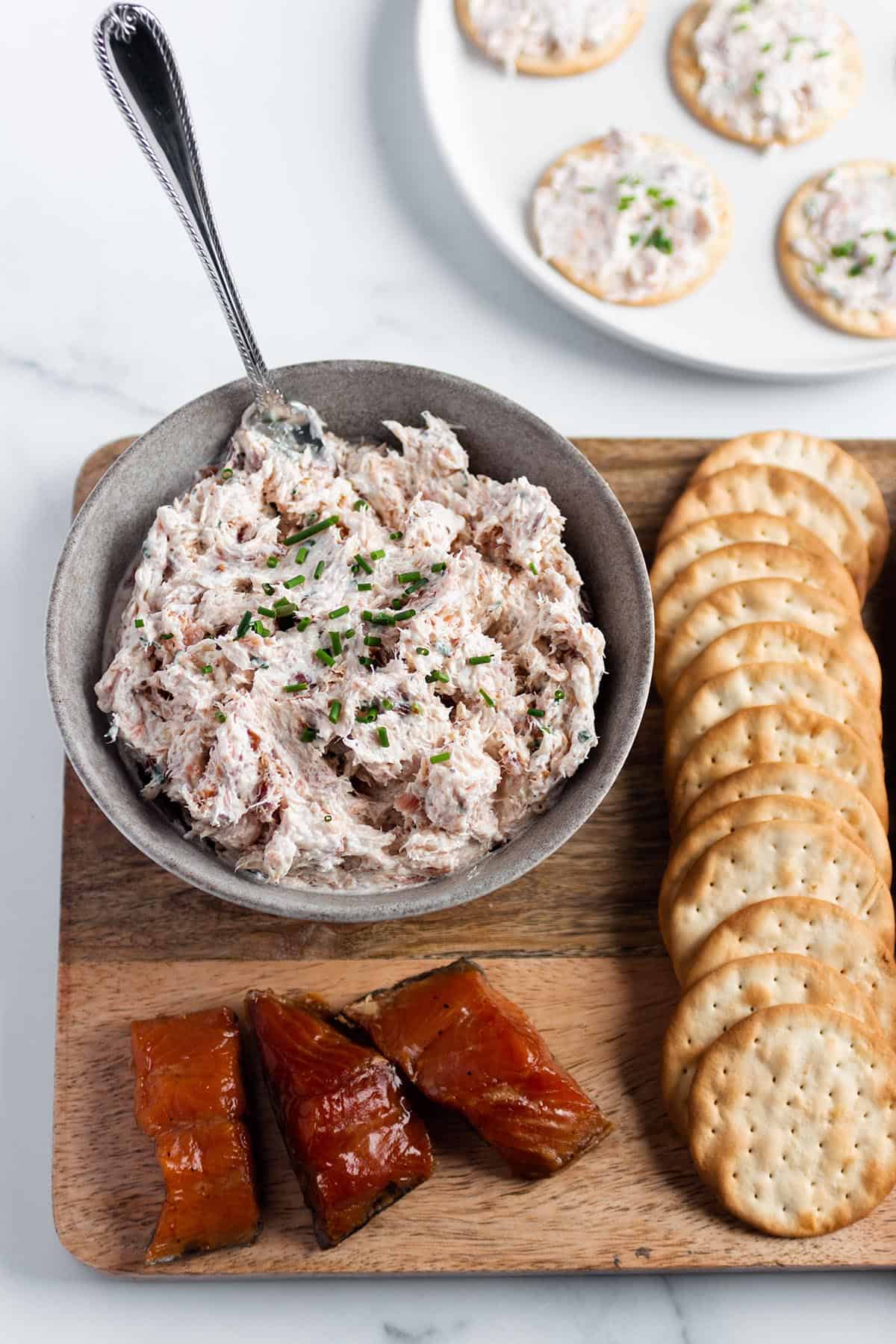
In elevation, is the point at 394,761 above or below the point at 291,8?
below

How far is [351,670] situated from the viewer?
2.29 metres

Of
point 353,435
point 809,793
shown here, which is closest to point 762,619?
point 809,793

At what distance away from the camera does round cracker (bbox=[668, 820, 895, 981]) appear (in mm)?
2584

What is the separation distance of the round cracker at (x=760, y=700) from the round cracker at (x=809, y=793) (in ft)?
0.40

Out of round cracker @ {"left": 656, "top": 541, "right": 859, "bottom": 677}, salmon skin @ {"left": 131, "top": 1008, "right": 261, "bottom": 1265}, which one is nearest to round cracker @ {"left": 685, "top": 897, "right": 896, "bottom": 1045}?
round cracker @ {"left": 656, "top": 541, "right": 859, "bottom": 677}

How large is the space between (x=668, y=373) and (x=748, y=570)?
770 mm

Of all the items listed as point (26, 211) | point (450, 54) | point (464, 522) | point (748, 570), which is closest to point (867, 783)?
point (748, 570)

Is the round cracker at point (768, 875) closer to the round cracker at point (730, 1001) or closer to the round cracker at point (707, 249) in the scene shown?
the round cracker at point (730, 1001)

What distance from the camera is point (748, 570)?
2.83 m

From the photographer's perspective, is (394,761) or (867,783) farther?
(867,783)

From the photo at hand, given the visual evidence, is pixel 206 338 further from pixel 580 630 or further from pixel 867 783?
pixel 867 783

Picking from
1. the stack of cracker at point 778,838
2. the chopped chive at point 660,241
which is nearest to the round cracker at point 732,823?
the stack of cracker at point 778,838

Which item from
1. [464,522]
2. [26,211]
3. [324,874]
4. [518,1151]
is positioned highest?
[26,211]

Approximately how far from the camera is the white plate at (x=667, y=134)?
3305 mm
